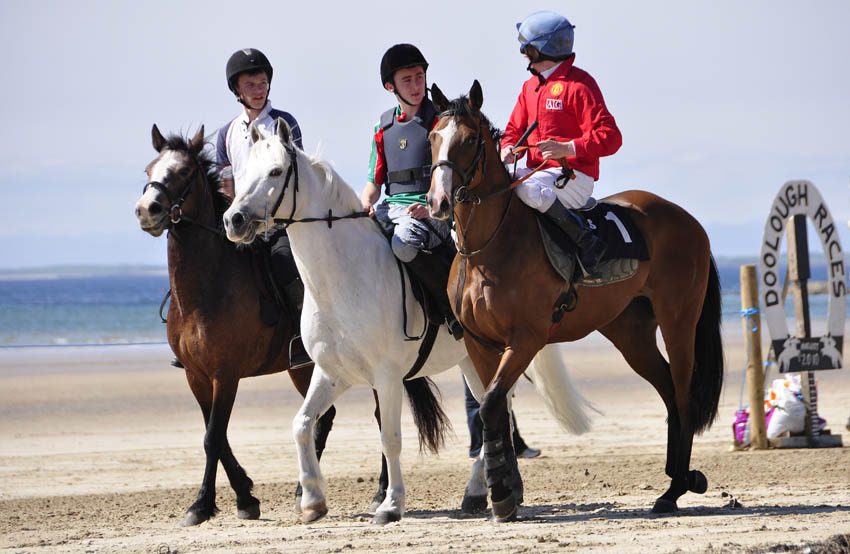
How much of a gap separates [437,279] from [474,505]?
150 cm

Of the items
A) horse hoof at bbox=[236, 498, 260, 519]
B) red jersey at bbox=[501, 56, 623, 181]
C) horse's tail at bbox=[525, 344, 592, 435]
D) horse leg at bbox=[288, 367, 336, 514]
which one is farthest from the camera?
horse's tail at bbox=[525, 344, 592, 435]

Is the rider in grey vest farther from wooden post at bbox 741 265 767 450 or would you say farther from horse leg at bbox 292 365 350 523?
wooden post at bbox 741 265 767 450

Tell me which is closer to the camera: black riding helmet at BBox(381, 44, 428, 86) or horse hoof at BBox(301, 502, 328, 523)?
horse hoof at BBox(301, 502, 328, 523)

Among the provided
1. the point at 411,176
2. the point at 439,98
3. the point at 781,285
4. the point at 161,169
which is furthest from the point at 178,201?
the point at 781,285

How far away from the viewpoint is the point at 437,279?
21.8 feet

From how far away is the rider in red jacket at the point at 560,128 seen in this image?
20.2 feet

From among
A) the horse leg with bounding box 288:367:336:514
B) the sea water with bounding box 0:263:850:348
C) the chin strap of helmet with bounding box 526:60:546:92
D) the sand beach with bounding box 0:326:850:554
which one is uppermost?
the chin strap of helmet with bounding box 526:60:546:92

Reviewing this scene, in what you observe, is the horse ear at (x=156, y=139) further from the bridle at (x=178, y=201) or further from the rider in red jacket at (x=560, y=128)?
the rider in red jacket at (x=560, y=128)

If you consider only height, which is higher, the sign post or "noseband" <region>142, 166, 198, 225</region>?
"noseband" <region>142, 166, 198, 225</region>

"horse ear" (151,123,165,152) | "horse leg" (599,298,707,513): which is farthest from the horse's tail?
"horse ear" (151,123,165,152)

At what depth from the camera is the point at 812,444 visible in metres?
9.52

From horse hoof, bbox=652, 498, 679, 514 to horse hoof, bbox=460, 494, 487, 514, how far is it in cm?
110

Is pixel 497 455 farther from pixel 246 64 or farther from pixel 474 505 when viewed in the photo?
pixel 246 64

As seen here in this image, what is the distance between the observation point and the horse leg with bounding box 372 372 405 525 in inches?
245
